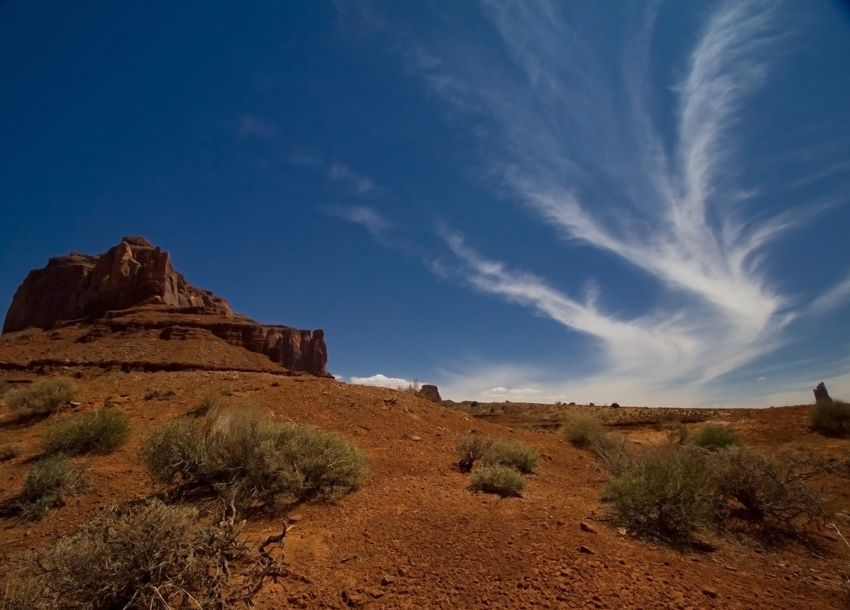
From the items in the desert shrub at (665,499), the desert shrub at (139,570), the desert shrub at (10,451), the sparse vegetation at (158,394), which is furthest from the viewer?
the sparse vegetation at (158,394)

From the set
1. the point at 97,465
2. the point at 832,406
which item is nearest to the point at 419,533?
the point at 97,465

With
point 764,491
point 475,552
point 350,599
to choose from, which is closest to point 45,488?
point 350,599

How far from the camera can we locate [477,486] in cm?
684

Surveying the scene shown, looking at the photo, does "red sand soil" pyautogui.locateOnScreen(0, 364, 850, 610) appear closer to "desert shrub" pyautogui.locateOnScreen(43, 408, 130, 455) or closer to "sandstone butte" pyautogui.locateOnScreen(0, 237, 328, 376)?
"desert shrub" pyautogui.locateOnScreen(43, 408, 130, 455)

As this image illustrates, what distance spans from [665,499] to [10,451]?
1356cm

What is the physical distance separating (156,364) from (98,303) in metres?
33.2

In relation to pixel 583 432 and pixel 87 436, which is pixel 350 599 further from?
pixel 583 432

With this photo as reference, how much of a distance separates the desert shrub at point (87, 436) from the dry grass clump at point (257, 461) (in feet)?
9.63

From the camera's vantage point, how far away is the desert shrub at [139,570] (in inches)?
122

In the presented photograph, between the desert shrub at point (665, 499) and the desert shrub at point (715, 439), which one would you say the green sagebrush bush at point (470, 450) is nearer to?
the desert shrub at point (665, 499)

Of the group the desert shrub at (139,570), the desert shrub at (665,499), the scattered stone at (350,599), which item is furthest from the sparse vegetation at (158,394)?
the desert shrub at (665,499)

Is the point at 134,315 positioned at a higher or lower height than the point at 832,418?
higher

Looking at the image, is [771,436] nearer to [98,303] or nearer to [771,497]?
[771,497]

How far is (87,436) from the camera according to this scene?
8.72 m
